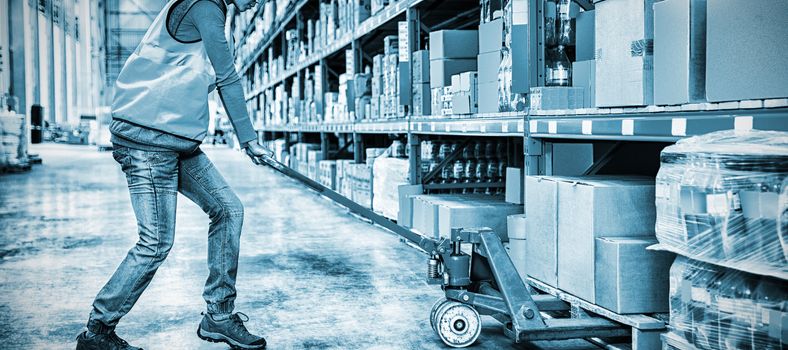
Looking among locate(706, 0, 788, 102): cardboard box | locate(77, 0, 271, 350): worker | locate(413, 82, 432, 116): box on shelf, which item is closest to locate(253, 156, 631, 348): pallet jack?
locate(77, 0, 271, 350): worker

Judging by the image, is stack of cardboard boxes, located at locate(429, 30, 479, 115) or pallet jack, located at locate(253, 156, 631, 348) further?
stack of cardboard boxes, located at locate(429, 30, 479, 115)

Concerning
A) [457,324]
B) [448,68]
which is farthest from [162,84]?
[448,68]

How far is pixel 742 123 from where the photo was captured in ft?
7.78

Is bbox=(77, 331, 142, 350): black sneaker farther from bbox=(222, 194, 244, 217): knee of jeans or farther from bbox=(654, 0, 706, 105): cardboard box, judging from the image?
bbox=(654, 0, 706, 105): cardboard box

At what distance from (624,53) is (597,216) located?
0.64 m

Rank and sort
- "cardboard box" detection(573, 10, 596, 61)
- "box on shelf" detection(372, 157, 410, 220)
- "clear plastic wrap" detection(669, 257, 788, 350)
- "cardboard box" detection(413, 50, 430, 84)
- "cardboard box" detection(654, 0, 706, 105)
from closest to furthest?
"clear plastic wrap" detection(669, 257, 788, 350) → "cardboard box" detection(654, 0, 706, 105) → "cardboard box" detection(573, 10, 596, 61) → "cardboard box" detection(413, 50, 430, 84) → "box on shelf" detection(372, 157, 410, 220)

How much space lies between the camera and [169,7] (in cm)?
285

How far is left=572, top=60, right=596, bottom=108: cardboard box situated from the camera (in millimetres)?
3694

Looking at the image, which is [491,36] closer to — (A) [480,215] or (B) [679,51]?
(A) [480,215]

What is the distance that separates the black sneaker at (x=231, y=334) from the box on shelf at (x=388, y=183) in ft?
10.1

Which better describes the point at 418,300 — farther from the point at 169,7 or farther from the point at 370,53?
the point at 370,53

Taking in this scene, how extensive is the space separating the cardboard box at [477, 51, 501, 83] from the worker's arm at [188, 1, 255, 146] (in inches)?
74.4

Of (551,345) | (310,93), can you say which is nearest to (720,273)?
(551,345)

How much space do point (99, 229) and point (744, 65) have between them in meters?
6.11
